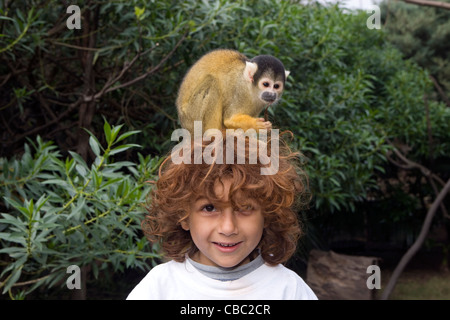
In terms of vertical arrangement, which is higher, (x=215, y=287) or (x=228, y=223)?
(x=228, y=223)

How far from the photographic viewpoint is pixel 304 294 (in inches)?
54.7

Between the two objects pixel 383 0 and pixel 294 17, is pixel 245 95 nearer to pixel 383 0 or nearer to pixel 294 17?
pixel 294 17

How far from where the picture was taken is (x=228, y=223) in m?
1.29

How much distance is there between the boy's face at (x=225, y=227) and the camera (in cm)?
131

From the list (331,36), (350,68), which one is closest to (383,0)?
(350,68)

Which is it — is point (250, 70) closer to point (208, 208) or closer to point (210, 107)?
point (210, 107)

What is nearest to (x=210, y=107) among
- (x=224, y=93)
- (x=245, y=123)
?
(x=224, y=93)

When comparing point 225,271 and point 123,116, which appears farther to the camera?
point 123,116

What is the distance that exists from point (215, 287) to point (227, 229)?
187 mm

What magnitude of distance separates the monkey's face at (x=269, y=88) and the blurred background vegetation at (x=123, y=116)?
0.47 metres


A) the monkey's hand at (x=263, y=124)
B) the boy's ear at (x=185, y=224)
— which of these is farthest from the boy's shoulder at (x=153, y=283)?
the monkey's hand at (x=263, y=124)

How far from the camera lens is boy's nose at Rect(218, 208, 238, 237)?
1.29m

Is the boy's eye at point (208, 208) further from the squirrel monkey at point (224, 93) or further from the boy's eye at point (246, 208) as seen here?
the squirrel monkey at point (224, 93)

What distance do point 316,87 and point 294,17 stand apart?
2.07ft
